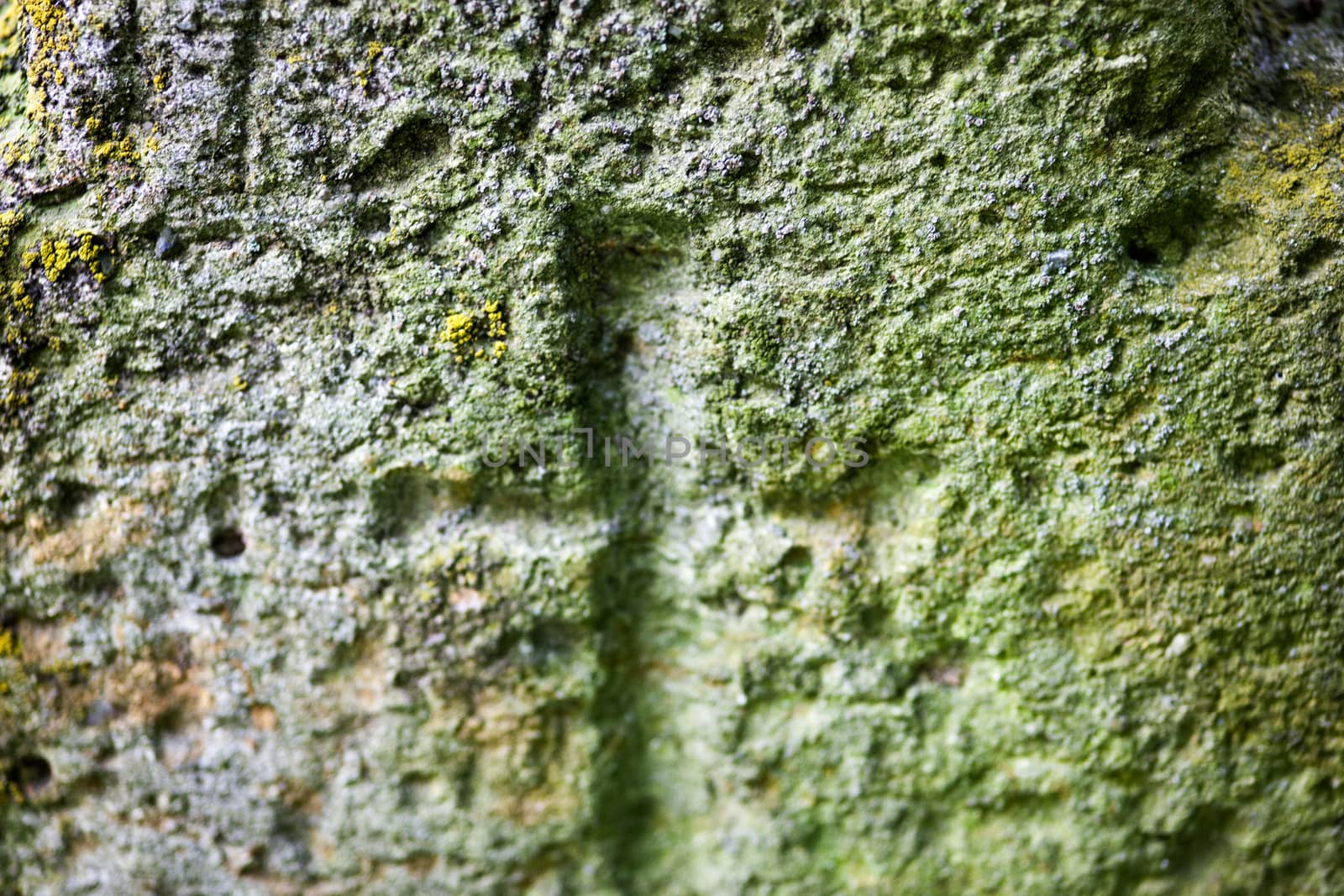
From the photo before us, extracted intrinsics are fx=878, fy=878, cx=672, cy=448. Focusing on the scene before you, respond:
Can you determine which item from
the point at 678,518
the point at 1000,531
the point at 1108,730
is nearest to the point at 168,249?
the point at 678,518

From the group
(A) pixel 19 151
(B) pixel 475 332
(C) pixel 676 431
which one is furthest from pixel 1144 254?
(A) pixel 19 151

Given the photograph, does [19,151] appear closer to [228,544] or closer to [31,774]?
[228,544]

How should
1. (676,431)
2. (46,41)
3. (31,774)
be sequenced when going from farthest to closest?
(31,774), (676,431), (46,41)

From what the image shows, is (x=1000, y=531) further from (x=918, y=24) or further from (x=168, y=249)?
(x=168, y=249)

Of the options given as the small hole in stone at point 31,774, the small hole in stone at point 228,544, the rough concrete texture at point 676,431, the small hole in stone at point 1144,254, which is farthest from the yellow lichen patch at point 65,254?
the small hole in stone at point 1144,254

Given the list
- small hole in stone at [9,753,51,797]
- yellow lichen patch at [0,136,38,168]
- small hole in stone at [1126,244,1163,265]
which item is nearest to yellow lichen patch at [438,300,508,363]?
yellow lichen patch at [0,136,38,168]

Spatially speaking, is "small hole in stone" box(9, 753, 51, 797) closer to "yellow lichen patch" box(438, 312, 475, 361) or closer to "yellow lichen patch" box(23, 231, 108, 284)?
"yellow lichen patch" box(23, 231, 108, 284)

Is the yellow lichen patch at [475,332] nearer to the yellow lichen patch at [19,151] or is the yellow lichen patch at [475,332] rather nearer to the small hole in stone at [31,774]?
the yellow lichen patch at [19,151]
